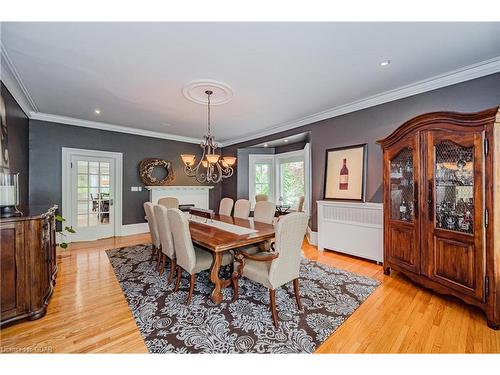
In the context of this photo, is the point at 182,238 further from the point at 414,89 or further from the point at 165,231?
the point at 414,89

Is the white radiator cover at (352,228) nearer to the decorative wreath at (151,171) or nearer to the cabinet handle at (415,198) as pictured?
the cabinet handle at (415,198)

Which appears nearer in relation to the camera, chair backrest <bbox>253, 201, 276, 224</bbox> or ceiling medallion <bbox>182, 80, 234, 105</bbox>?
ceiling medallion <bbox>182, 80, 234, 105</bbox>

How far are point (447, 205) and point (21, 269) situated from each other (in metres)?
4.00

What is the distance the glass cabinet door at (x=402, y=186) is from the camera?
2.48 m

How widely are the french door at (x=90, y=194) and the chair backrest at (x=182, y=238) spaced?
3.45m

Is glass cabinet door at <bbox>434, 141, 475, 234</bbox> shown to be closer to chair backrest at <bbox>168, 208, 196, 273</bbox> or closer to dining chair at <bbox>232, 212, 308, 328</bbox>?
dining chair at <bbox>232, 212, 308, 328</bbox>

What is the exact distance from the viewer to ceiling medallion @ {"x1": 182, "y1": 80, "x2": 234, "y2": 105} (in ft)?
9.05

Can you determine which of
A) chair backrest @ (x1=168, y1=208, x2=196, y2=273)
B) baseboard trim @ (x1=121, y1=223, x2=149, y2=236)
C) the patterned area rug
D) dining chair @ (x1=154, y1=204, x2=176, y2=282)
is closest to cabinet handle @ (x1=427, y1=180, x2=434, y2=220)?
the patterned area rug

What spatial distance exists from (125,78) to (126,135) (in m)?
2.72

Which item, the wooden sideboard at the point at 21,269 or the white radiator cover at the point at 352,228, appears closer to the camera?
the wooden sideboard at the point at 21,269

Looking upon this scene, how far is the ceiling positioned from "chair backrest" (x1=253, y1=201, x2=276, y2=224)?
5.41 ft

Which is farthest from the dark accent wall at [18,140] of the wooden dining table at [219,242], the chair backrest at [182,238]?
the wooden dining table at [219,242]
